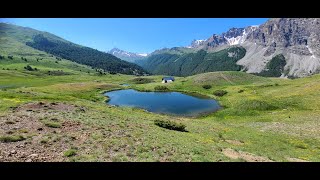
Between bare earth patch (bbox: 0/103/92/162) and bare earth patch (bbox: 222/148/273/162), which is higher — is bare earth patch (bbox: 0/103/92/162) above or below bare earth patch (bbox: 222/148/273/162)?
below

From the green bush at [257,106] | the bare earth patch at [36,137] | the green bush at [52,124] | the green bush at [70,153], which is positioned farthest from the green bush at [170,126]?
the green bush at [257,106]

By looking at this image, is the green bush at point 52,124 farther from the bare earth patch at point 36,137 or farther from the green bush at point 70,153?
the green bush at point 70,153

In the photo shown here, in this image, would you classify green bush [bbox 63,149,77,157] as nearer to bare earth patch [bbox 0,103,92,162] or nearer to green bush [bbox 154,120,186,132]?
bare earth patch [bbox 0,103,92,162]

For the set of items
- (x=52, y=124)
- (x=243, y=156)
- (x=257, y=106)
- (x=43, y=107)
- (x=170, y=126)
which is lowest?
(x=43, y=107)

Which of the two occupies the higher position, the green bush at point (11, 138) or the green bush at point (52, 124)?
the green bush at point (52, 124)

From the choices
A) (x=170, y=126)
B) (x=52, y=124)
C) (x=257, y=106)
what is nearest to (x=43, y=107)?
(x=52, y=124)

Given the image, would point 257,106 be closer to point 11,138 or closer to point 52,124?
point 52,124

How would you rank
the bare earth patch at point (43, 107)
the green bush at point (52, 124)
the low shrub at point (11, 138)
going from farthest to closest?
the bare earth patch at point (43, 107)
the green bush at point (52, 124)
the low shrub at point (11, 138)

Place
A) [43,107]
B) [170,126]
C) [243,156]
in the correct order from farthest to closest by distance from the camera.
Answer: [170,126]
[43,107]
[243,156]

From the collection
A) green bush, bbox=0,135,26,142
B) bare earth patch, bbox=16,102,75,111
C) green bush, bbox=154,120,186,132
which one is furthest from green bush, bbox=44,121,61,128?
green bush, bbox=154,120,186,132
